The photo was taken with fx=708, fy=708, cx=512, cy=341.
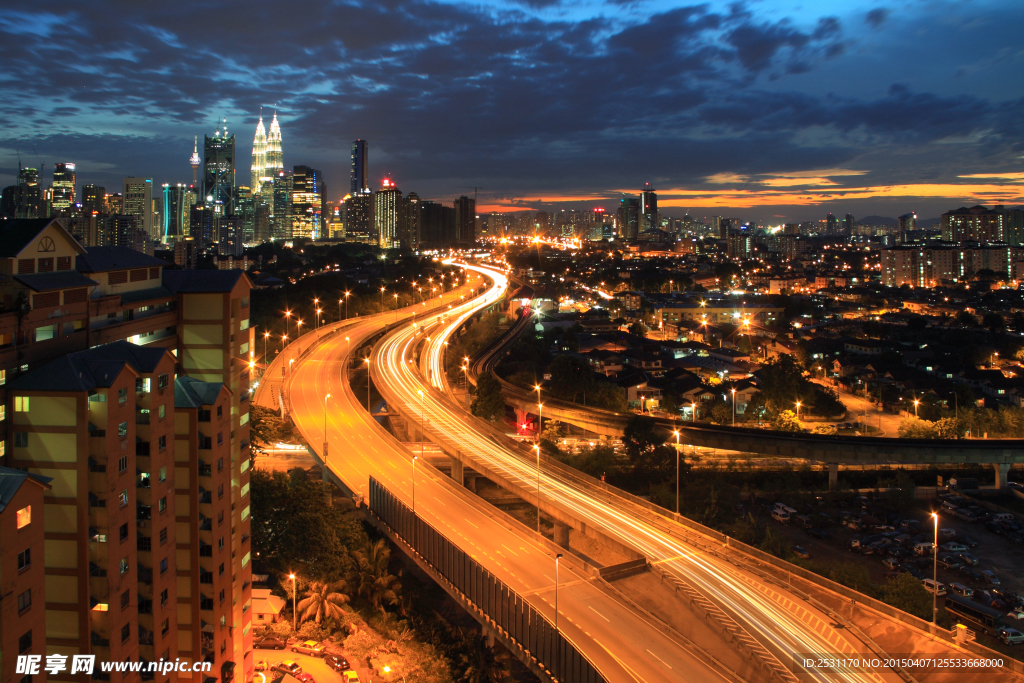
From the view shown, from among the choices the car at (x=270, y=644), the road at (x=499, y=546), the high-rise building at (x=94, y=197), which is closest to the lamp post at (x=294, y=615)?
the car at (x=270, y=644)

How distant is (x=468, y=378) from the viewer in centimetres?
2811

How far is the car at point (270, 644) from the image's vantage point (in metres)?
11.9

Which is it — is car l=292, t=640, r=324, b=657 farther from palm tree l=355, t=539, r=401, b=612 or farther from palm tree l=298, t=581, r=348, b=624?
palm tree l=355, t=539, r=401, b=612

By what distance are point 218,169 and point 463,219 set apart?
43.4 metres

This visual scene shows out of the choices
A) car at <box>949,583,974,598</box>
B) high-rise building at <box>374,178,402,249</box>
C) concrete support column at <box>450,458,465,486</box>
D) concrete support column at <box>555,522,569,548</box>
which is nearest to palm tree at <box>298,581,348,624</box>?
concrete support column at <box>555,522,569,548</box>

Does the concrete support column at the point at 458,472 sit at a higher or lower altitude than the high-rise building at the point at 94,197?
lower

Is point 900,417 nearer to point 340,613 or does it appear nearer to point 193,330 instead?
point 340,613

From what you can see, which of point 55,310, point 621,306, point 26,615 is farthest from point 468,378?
point 621,306

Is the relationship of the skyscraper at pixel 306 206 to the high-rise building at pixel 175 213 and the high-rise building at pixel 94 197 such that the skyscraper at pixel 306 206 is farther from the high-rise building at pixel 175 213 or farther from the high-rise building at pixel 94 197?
the high-rise building at pixel 94 197

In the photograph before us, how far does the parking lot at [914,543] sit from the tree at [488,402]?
968 cm

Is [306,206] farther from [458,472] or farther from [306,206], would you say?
[458,472]

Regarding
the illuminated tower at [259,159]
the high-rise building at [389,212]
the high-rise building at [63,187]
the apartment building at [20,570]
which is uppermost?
the illuminated tower at [259,159]

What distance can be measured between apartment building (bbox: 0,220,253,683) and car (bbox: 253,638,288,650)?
874 millimetres

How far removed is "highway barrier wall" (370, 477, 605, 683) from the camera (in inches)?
356
